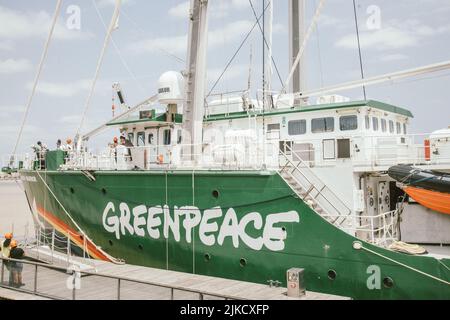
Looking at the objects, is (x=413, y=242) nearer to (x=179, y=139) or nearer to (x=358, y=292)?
(x=358, y=292)

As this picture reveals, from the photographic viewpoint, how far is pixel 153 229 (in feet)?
44.4

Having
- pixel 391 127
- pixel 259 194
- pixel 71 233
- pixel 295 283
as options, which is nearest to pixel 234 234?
pixel 259 194

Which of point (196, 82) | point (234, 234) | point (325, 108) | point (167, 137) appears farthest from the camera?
point (167, 137)

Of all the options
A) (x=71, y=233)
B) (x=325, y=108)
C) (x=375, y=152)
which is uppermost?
(x=325, y=108)

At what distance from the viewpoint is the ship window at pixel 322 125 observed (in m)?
13.4

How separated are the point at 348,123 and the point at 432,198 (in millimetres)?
3800

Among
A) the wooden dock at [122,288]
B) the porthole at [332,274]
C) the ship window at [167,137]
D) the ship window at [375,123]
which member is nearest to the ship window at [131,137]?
the ship window at [167,137]

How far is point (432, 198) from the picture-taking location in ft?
32.9

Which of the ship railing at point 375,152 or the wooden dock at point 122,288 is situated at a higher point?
the ship railing at point 375,152

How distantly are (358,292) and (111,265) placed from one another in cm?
801

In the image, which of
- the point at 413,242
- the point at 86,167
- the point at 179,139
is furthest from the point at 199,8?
the point at 413,242

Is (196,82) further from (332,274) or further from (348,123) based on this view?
(332,274)

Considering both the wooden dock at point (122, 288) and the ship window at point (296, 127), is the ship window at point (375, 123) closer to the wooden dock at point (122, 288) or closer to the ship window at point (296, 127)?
the ship window at point (296, 127)

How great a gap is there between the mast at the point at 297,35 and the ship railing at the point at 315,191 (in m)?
6.55
